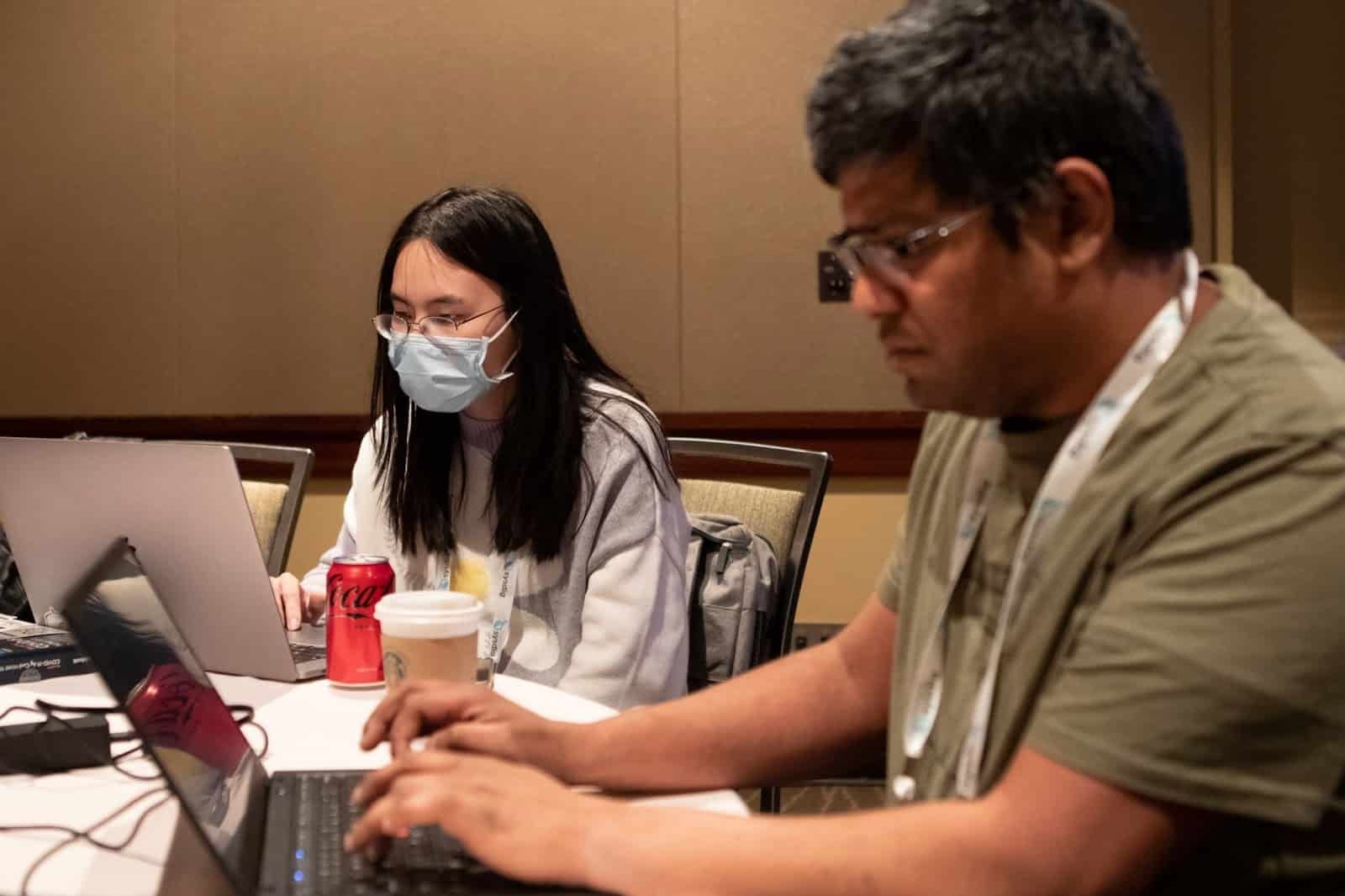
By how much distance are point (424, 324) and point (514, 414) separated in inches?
7.7

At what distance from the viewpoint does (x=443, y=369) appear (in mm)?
2141

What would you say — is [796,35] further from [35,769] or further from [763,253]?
[35,769]

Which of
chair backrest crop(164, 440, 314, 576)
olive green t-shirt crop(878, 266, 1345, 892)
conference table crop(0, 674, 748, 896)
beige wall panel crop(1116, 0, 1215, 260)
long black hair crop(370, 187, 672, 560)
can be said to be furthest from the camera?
beige wall panel crop(1116, 0, 1215, 260)

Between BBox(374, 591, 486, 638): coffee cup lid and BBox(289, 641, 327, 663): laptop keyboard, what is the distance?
334 millimetres

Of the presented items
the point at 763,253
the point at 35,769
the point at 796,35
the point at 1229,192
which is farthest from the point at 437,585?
the point at 1229,192

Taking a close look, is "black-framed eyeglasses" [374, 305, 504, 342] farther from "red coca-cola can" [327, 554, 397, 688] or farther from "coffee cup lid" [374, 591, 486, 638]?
"coffee cup lid" [374, 591, 486, 638]

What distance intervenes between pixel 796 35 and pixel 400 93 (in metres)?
1.11

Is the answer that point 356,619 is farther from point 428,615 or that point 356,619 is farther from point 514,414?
point 514,414

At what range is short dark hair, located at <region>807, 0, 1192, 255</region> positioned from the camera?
99 centimetres

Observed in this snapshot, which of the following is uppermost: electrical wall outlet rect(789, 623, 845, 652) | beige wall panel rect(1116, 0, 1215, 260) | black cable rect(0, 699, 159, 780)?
beige wall panel rect(1116, 0, 1215, 260)

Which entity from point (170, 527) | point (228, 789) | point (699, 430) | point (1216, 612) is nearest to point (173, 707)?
point (228, 789)

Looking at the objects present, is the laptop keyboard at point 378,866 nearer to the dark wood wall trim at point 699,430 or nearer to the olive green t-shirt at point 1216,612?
the olive green t-shirt at point 1216,612

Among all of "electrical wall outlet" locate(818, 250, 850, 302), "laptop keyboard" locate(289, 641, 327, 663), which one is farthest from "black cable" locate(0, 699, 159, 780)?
"electrical wall outlet" locate(818, 250, 850, 302)

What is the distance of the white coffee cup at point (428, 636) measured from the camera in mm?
1523
